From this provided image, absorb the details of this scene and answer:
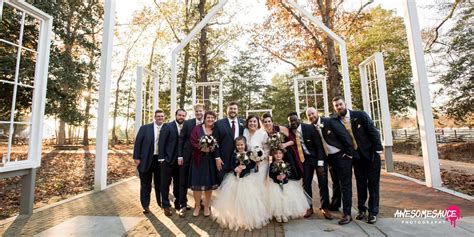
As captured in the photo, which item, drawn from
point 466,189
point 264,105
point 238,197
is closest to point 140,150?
point 238,197

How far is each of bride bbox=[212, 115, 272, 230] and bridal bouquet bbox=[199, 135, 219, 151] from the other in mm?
391

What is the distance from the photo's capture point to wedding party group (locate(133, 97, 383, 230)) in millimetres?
3598

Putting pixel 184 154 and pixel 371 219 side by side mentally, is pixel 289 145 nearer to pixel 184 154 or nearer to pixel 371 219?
pixel 371 219

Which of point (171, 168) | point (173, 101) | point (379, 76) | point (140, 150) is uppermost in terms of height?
point (379, 76)

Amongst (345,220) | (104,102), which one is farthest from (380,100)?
(104,102)

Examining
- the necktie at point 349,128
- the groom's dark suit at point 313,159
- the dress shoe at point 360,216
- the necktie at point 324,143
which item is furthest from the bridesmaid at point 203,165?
the dress shoe at point 360,216

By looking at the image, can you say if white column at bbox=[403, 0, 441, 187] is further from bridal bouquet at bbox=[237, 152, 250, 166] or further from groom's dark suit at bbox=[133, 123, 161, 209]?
groom's dark suit at bbox=[133, 123, 161, 209]

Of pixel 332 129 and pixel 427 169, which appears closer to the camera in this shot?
pixel 332 129

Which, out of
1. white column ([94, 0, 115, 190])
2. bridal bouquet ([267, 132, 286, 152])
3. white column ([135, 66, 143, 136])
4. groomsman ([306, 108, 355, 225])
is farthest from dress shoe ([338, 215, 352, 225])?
white column ([135, 66, 143, 136])

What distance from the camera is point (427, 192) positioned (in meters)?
5.18

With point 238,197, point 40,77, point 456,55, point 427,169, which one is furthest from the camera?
point 456,55

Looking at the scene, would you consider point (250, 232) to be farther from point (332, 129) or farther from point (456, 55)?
point (456, 55)

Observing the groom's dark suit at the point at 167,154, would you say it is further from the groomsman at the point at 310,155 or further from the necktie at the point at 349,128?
the necktie at the point at 349,128

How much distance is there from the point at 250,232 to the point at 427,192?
4222 mm
